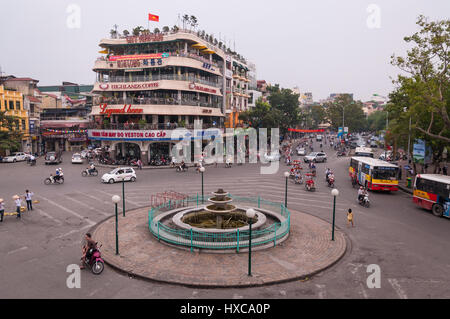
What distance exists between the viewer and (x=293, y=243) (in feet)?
44.6

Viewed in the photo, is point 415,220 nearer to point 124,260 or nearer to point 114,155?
point 124,260

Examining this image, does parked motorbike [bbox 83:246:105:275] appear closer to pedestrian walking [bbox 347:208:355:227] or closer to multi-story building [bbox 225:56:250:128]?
pedestrian walking [bbox 347:208:355:227]

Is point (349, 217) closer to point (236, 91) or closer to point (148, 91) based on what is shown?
point (148, 91)

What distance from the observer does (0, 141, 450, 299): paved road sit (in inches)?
378

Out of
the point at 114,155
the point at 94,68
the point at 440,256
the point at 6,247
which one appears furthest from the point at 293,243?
the point at 94,68

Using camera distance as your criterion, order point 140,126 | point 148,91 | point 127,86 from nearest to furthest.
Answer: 1. point 140,126
2. point 127,86
3. point 148,91

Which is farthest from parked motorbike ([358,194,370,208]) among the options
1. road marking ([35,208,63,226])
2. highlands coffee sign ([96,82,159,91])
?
highlands coffee sign ([96,82,159,91])

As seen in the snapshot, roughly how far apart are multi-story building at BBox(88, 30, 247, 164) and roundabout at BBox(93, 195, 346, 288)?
2559cm

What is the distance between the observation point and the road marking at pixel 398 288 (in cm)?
934

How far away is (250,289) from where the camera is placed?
9836mm

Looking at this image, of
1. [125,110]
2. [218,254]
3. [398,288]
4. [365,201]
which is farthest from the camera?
[125,110]

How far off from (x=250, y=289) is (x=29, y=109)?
55.2 metres

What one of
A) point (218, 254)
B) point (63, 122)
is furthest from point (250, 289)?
point (63, 122)

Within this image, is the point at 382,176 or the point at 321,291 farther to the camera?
the point at 382,176
